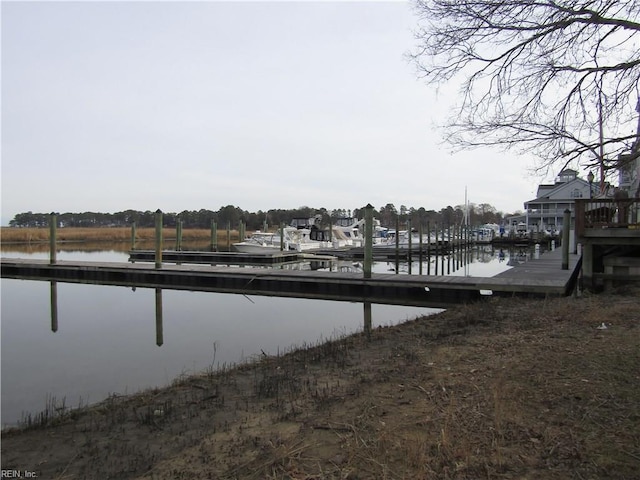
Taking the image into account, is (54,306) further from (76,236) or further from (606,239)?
(76,236)

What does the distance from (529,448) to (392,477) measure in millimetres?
951

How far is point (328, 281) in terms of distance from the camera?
13.5 metres

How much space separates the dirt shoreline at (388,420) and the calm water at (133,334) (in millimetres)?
1608

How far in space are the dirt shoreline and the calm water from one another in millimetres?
1608

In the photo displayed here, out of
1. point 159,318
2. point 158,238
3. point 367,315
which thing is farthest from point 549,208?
point 159,318

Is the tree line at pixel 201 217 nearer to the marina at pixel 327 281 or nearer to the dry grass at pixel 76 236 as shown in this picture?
the dry grass at pixel 76 236

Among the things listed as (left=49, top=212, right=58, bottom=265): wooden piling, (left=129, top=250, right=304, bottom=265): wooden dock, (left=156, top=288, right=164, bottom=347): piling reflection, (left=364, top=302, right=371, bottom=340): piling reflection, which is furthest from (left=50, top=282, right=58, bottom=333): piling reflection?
(left=129, top=250, right=304, bottom=265): wooden dock

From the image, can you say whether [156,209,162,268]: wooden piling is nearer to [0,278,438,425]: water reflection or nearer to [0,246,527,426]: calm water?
[0,278,438,425]: water reflection

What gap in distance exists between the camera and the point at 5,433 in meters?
4.20

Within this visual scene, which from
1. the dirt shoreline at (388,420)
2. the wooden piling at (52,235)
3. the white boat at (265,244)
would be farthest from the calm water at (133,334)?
the white boat at (265,244)

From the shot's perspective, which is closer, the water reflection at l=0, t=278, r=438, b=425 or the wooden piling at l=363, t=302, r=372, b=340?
the water reflection at l=0, t=278, r=438, b=425

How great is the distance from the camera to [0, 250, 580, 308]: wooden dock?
1113cm

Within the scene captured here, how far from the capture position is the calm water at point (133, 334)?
6.41 meters

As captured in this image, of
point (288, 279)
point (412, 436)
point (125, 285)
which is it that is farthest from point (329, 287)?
point (412, 436)
